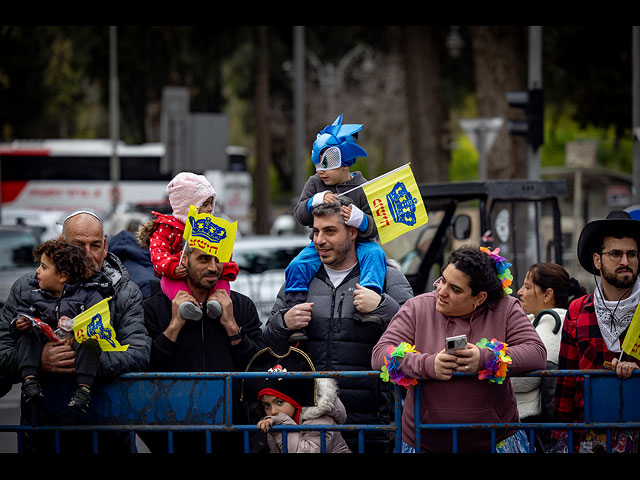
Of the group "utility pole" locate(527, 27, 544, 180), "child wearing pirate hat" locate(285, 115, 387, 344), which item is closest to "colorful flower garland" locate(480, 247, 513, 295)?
"child wearing pirate hat" locate(285, 115, 387, 344)

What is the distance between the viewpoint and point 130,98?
30703 millimetres

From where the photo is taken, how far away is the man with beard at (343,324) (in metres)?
4.93

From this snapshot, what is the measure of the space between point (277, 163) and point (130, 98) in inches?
727

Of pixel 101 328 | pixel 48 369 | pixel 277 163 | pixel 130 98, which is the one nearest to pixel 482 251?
pixel 101 328

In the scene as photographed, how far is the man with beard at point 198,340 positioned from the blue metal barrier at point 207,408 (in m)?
0.44

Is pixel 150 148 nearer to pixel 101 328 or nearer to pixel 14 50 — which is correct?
pixel 14 50

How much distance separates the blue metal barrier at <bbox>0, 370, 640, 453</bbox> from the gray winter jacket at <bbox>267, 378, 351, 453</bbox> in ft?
0.79

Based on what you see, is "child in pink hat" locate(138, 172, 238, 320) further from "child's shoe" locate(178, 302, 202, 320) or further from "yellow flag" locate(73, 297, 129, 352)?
"yellow flag" locate(73, 297, 129, 352)

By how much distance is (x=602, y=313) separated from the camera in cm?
483

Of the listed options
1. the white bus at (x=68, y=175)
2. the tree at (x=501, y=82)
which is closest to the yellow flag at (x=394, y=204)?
the tree at (x=501, y=82)

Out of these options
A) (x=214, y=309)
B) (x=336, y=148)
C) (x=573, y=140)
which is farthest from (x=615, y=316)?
(x=573, y=140)

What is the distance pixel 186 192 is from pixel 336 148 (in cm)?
89

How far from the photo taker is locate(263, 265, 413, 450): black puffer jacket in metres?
4.94

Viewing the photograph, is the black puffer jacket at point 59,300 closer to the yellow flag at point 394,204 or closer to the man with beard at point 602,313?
the yellow flag at point 394,204
